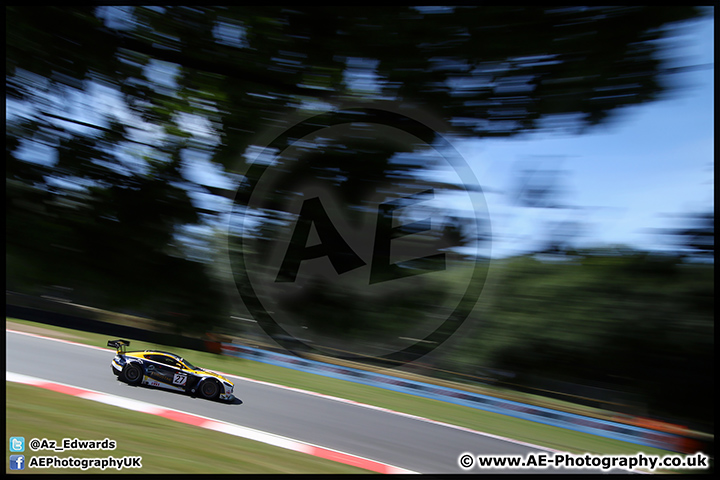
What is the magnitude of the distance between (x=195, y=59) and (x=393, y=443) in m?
4.72

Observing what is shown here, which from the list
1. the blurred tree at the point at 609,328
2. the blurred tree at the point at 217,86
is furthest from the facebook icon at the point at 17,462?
the blurred tree at the point at 609,328

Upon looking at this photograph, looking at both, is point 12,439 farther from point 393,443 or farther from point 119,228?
point 393,443

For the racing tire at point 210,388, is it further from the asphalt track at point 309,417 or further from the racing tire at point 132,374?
the asphalt track at point 309,417

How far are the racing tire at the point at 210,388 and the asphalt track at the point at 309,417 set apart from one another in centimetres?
118

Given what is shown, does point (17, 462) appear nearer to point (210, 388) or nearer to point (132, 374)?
point (210, 388)

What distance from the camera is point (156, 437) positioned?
281cm

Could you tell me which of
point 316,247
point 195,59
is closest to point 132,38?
point 195,59

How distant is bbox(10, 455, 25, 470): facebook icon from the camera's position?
1.28 meters

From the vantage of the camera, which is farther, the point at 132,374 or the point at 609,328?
the point at 132,374

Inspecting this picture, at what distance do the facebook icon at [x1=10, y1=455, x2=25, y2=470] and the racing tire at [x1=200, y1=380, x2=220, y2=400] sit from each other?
101cm

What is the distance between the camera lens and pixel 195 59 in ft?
2.88

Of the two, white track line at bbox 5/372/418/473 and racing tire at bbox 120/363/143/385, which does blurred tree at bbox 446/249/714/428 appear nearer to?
racing tire at bbox 120/363/143/385

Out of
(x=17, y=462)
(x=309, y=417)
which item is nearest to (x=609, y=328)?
(x=17, y=462)

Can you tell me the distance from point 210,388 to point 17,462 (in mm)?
1247
